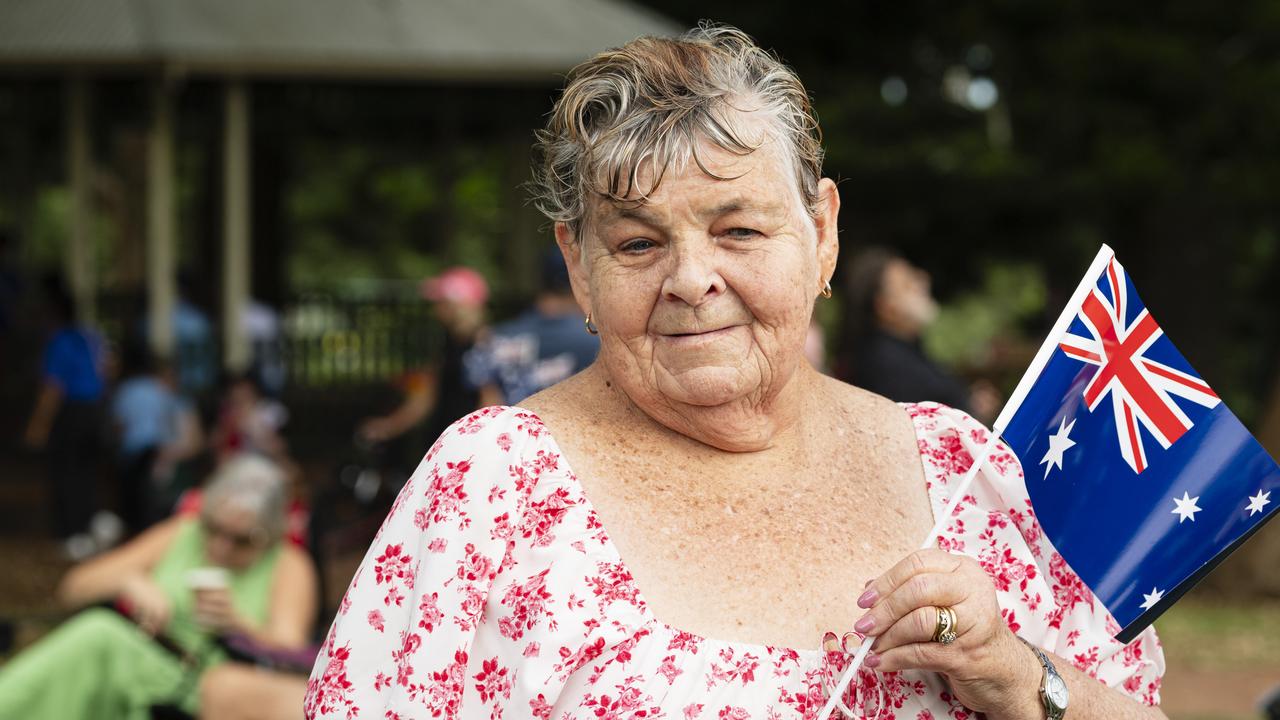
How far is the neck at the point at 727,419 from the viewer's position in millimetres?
2260

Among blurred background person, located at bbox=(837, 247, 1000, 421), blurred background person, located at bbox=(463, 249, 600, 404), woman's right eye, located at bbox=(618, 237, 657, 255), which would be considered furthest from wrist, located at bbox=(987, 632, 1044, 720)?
blurred background person, located at bbox=(837, 247, 1000, 421)

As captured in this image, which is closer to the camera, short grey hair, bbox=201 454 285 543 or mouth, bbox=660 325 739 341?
mouth, bbox=660 325 739 341

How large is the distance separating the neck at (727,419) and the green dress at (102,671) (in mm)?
3236

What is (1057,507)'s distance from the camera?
7.59 ft

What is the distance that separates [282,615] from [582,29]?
788cm

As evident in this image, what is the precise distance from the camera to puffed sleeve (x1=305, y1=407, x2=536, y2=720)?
6.61ft

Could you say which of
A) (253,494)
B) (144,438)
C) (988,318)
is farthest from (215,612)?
(988,318)

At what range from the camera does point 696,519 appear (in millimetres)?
2197

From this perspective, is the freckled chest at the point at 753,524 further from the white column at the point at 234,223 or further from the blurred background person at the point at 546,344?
the white column at the point at 234,223

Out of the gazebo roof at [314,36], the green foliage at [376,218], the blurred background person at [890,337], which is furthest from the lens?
the green foliage at [376,218]

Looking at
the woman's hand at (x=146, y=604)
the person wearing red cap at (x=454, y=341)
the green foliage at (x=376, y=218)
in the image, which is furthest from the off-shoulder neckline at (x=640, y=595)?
the green foliage at (x=376, y=218)

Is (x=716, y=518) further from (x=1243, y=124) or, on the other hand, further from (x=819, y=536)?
(x=1243, y=124)

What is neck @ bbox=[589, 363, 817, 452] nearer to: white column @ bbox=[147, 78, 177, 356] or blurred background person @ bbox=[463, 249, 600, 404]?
blurred background person @ bbox=[463, 249, 600, 404]

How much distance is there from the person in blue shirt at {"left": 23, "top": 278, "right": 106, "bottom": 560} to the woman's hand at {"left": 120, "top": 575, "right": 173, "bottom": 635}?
6.27 meters
